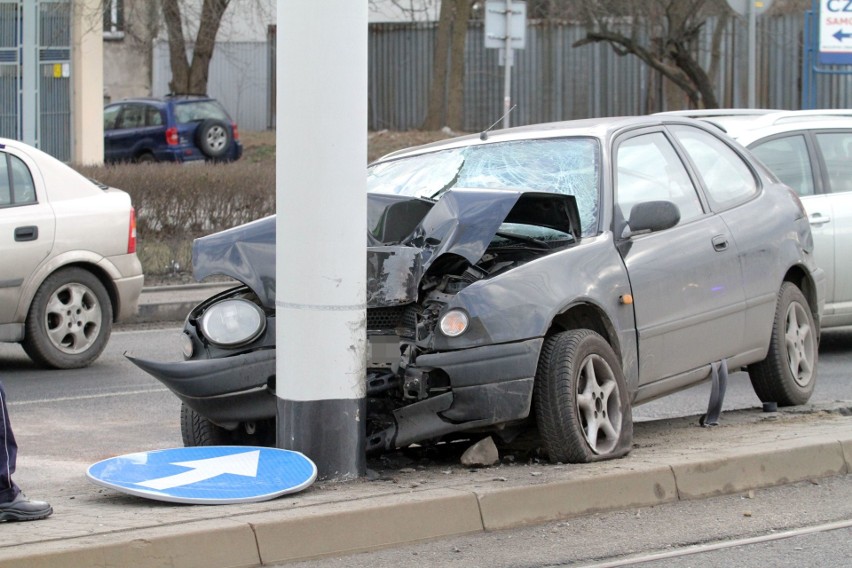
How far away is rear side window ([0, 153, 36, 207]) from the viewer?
10352 millimetres

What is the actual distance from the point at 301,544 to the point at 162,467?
101 centimetres

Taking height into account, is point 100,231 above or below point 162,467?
above

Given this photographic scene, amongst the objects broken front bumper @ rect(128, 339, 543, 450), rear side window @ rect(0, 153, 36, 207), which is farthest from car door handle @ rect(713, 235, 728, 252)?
rear side window @ rect(0, 153, 36, 207)

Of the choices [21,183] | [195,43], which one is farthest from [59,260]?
[195,43]

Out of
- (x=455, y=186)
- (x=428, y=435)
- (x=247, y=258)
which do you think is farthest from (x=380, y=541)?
(x=455, y=186)

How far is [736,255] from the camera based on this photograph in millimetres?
7449

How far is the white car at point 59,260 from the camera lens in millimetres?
10227

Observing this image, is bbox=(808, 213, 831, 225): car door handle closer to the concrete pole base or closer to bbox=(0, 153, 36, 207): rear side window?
the concrete pole base

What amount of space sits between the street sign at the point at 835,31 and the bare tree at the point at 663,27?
12.6 ft

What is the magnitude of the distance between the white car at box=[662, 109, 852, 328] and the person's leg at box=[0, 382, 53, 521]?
250 inches

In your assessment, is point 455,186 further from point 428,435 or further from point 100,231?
point 100,231

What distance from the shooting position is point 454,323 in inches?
234

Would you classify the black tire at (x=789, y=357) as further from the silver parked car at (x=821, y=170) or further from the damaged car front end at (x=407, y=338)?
the silver parked car at (x=821, y=170)

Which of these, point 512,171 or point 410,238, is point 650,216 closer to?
point 512,171
